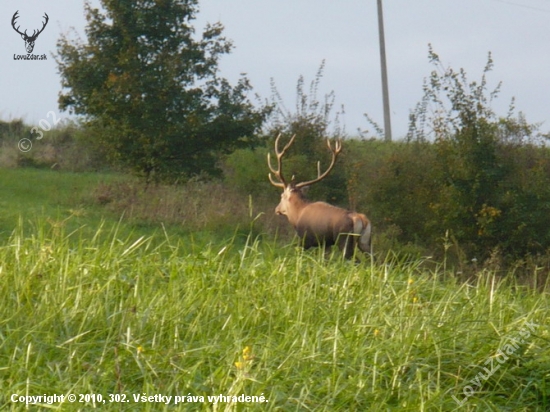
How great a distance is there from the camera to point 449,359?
236 inches

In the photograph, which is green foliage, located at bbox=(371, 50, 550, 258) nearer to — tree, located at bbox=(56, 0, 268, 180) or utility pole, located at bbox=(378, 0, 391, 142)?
tree, located at bbox=(56, 0, 268, 180)

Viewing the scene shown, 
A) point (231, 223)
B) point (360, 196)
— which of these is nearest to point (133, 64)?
point (231, 223)

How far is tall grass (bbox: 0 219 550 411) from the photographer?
5383mm

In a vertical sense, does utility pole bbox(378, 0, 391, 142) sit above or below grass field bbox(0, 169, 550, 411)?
above

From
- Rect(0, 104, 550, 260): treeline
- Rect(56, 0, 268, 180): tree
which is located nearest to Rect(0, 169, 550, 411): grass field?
Rect(0, 104, 550, 260): treeline

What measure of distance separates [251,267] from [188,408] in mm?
2680

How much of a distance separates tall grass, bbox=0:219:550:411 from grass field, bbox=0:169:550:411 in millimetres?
12

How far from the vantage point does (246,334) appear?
20.9ft

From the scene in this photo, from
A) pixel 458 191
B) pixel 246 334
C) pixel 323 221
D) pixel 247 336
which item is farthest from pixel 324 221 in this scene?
pixel 247 336

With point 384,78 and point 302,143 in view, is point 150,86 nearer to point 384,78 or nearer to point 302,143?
point 302,143

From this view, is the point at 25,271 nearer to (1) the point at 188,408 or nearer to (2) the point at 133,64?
(1) the point at 188,408

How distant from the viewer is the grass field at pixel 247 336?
5.33 m

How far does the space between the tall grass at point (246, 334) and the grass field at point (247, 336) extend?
12mm

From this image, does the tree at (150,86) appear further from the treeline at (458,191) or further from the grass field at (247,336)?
the grass field at (247,336)
